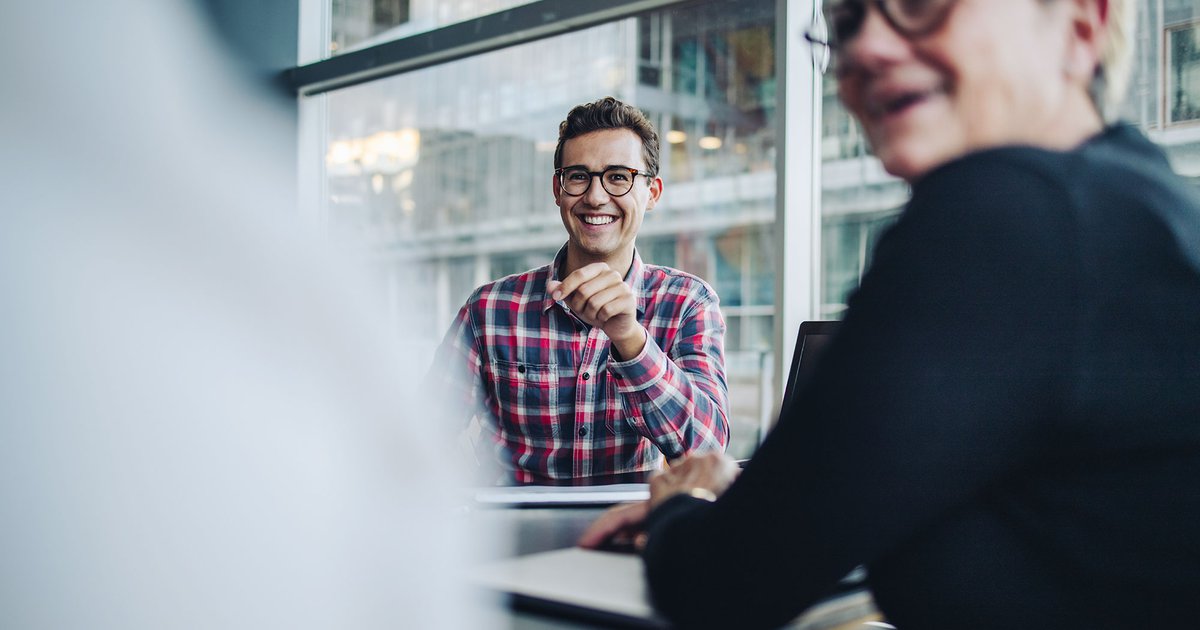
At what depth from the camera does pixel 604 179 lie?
1863 millimetres

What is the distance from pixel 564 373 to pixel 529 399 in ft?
0.27

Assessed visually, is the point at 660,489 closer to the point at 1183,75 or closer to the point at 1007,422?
the point at 1007,422

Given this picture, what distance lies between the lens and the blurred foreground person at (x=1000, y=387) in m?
0.48

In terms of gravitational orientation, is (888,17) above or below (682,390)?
above

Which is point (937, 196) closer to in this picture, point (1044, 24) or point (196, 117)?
point (1044, 24)

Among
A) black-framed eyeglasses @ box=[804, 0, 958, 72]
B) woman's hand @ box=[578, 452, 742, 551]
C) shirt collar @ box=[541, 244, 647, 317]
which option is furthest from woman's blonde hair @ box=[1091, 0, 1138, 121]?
shirt collar @ box=[541, 244, 647, 317]

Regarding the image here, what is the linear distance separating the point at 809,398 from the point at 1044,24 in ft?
0.82

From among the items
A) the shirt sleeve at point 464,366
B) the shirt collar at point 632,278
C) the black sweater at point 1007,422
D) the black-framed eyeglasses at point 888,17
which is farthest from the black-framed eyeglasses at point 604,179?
the black sweater at point 1007,422

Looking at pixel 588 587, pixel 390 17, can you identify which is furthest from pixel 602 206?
pixel 390 17

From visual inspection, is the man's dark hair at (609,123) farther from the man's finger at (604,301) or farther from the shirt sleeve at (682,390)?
the man's finger at (604,301)

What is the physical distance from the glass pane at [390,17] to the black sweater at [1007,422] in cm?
269

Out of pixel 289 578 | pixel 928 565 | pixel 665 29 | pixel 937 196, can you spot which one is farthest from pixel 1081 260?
pixel 665 29

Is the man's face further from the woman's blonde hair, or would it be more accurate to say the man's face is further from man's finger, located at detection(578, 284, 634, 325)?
the woman's blonde hair

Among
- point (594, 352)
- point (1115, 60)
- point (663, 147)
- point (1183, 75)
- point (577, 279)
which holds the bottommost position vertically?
point (594, 352)
